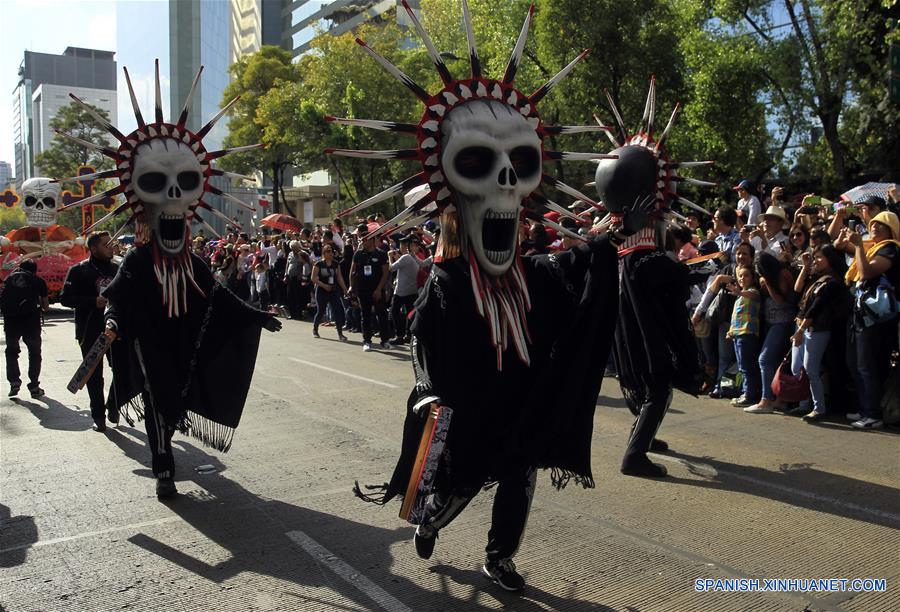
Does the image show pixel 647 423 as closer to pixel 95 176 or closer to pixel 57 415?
pixel 95 176

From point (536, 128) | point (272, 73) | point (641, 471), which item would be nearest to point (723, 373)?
point (641, 471)

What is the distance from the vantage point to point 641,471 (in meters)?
5.67

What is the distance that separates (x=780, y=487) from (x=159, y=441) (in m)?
4.29

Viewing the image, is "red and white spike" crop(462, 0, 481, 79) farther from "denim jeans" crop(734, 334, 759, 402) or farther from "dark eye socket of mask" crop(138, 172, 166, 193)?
"denim jeans" crop(734, 334, 759, 402)

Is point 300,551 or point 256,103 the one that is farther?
point 256,103

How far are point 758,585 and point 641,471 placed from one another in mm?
1822

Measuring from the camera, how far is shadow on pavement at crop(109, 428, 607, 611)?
3748 mm

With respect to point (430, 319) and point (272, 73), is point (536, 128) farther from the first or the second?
point (272, 73)

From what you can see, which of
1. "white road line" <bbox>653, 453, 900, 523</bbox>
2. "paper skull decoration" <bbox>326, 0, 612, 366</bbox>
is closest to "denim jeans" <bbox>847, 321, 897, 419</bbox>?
"white road line" <bbox>653, 453, 900, 523</bbox>

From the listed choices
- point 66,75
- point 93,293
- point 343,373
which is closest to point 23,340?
point 93,293

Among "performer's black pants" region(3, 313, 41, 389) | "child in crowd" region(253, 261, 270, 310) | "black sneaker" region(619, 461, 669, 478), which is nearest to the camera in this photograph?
"black sneaker" region(619, 461, 669, 478)

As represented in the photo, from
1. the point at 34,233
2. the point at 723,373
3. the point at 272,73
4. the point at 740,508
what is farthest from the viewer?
the point at 272,73

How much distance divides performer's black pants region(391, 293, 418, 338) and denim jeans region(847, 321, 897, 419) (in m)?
7.00

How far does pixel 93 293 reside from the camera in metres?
7.64
